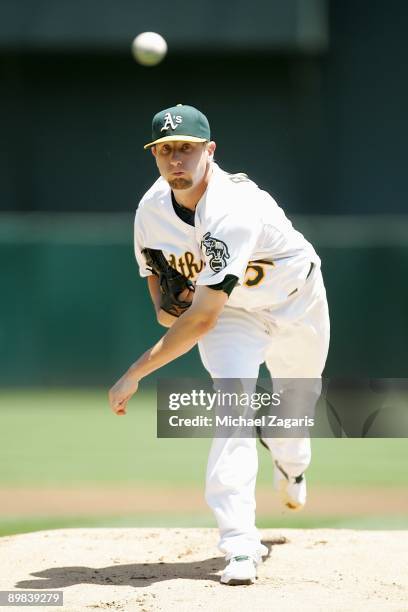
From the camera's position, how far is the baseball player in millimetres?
4012

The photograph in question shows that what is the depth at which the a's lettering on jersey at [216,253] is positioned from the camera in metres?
3.98

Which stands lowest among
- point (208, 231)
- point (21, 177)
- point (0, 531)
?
point (0, 531)

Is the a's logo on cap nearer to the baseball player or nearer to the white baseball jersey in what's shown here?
the baseball player

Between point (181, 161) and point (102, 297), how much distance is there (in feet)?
23.6

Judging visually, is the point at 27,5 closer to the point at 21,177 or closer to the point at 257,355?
the point at 21,177

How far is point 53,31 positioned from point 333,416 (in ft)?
20.5

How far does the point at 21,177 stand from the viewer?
543 inches

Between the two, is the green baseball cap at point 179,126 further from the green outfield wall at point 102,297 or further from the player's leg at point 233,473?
the green outfield wall at point 102,297

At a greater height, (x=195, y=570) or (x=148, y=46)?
(x=148, y=46)

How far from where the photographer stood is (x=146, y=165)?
44.7 feet

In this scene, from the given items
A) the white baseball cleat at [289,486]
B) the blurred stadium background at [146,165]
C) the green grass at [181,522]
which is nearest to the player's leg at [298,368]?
the white baseball cleat at [289,486]

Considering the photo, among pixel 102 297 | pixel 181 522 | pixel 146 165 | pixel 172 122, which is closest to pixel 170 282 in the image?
pixel 172 122

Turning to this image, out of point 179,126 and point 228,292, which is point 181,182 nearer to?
point 179,126

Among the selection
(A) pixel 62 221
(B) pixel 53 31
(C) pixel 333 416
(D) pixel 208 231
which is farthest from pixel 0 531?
(B) pixel 53 31
